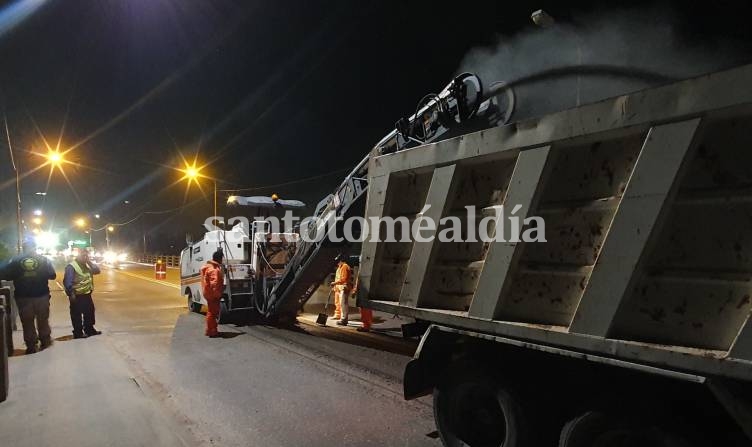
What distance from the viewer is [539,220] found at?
9.26 feet

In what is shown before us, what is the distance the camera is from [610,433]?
248 centimetres

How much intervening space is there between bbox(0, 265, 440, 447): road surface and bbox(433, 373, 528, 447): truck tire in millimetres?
532

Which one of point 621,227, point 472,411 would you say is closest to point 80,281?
point 472,411

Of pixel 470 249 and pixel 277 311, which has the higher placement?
pixel 470 249

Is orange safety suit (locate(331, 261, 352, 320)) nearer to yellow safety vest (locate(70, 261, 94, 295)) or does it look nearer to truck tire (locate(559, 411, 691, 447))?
yellow safety vest (locate(70, 261, 94, 295))

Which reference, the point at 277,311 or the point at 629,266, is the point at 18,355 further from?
the point at 629,266

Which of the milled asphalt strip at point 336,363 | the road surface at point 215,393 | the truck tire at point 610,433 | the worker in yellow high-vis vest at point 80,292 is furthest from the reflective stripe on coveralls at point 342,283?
the truck tire at point 610,433

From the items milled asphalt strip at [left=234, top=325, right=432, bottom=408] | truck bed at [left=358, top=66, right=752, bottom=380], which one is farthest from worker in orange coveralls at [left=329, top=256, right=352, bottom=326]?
truck bed at [left=358, top=66, right=752, bottom=380]

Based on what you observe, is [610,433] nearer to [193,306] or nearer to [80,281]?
[80,281]

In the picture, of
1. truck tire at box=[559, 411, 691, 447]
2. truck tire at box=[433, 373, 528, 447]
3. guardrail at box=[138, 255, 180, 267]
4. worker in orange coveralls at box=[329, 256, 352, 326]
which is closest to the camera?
truck tire at box=[559, 411, 691, 447]

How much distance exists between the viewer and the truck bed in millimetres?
2074

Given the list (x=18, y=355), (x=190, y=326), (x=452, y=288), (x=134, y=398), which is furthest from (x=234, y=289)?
(x=452, y=288)

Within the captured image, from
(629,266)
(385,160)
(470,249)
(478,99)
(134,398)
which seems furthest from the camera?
(478,99)

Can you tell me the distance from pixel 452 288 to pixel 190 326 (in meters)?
7.86
